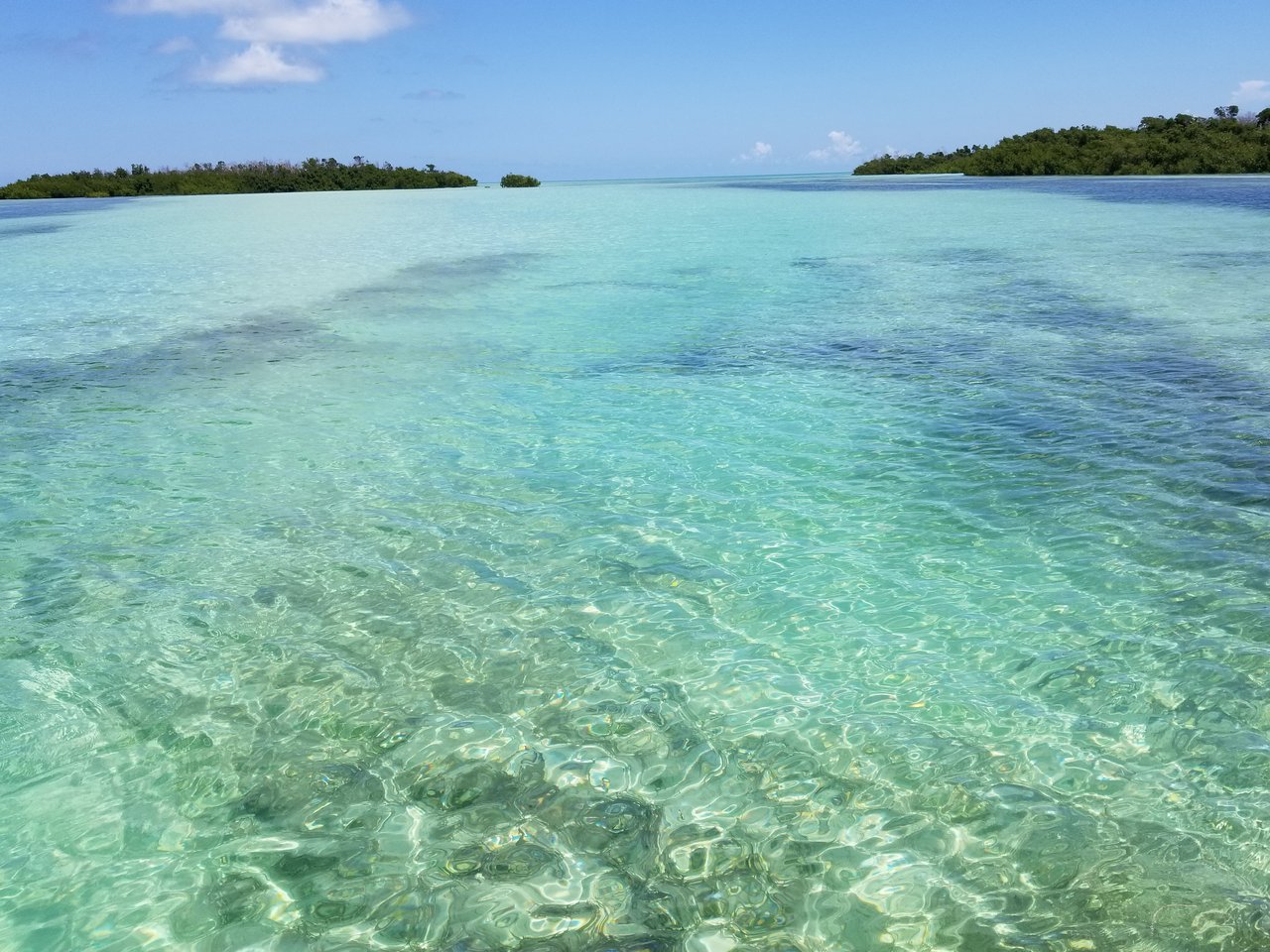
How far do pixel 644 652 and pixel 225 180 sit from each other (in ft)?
306

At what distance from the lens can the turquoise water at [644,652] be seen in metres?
3.00

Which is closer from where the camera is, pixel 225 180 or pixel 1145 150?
pixel 1145 150

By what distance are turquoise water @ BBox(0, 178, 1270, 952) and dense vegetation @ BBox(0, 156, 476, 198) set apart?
8169 cm

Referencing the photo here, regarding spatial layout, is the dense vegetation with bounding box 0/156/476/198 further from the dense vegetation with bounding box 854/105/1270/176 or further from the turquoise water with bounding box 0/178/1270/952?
the turquoise water with bounding box 0/178/1270/952

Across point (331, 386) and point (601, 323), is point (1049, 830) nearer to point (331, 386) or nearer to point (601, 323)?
point (331, 386)

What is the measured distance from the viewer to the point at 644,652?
14.9 feet

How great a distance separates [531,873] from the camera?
307 cm

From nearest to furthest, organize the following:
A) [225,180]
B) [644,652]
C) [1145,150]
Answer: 1. [644,652]
2. [1145,150]
3. [225,180]

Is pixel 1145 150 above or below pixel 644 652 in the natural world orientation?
above

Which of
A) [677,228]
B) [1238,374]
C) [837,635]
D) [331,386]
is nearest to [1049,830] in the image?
[837,635]

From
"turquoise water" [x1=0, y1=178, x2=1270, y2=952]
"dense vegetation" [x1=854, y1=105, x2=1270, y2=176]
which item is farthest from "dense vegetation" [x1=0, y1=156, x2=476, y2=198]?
"turquoise water" [x1=0, y1=178, x2=1270, y2=952]

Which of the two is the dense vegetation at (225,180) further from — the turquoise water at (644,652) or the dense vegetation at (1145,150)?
the turquoise water at (644,652)

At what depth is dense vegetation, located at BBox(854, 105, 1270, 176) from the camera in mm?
64812

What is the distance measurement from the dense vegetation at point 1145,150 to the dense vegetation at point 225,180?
63016mm
